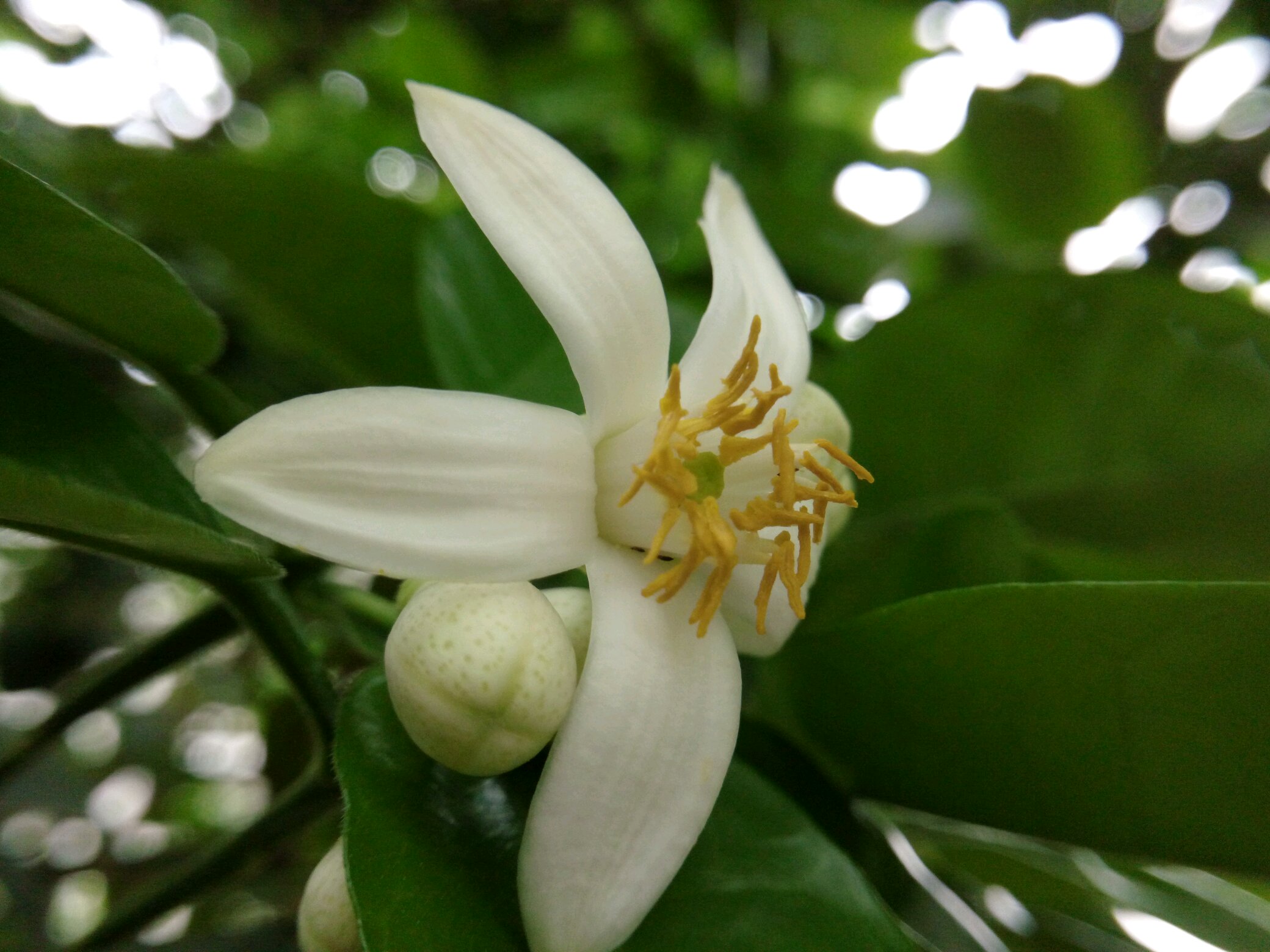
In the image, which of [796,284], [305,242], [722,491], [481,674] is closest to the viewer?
[481,674]

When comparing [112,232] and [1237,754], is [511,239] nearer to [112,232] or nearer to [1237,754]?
[112,232]

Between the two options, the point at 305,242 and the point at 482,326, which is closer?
the point at 482,326

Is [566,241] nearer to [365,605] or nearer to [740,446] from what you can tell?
[740,446]

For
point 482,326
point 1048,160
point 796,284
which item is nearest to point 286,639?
point 482,326

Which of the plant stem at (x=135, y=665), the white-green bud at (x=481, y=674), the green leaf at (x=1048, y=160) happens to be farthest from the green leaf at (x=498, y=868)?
the green leaf at (x=1048, y=160)

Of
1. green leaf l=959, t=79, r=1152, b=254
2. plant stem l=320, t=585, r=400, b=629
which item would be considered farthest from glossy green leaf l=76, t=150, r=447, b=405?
green leaf l=959, t=79, r=1152, b=254

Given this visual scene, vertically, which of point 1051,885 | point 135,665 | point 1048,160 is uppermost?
point 1048,160

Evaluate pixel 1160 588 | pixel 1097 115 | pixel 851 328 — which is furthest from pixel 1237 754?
pixel 1097 115
